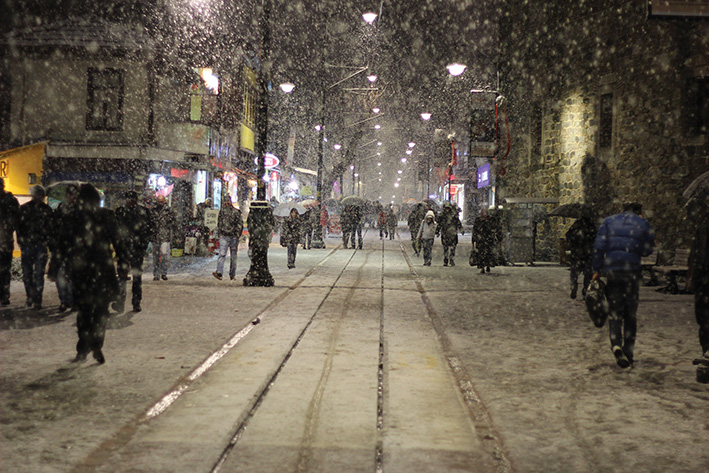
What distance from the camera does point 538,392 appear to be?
6.00m

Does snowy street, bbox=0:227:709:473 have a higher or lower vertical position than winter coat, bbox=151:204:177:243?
lower

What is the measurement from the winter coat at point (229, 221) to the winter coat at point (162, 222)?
40.2 inches

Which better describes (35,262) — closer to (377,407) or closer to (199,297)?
(199,297)

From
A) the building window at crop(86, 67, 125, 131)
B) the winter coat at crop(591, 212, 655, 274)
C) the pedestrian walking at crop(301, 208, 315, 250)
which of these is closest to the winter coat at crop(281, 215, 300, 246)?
the pedestrian walking at crop(301, 208, 315, 250)

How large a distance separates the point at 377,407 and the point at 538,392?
156cm

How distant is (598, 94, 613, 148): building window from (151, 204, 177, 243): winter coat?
13.2m

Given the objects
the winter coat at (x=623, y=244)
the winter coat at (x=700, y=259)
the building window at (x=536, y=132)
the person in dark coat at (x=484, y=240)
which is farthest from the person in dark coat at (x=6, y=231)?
the building window at (x=536, y=132)

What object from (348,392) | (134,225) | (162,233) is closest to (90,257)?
(348,392)

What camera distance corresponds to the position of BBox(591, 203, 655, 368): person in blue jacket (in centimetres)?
710

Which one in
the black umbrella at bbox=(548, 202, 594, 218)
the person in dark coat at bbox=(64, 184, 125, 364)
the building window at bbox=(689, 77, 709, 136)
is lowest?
the person in dark coat at bbox=(64, 184, 125, 364)

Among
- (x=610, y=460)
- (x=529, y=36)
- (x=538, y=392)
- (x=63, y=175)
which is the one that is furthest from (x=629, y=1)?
(x=63, y=175)

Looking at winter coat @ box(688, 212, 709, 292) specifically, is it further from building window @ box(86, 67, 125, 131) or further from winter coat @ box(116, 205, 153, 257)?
building window @ box(86, 67, 125, 131)

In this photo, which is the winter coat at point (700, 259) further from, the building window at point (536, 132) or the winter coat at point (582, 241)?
the building window at point (536, 132)

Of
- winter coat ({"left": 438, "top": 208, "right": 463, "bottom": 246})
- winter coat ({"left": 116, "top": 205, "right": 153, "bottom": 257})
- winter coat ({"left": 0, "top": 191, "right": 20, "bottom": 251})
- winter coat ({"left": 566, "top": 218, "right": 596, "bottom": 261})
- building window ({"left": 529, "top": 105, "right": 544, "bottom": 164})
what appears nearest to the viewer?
winter coat ({"left": 0, "top": 191, "right": 20, "bottom": 251})
